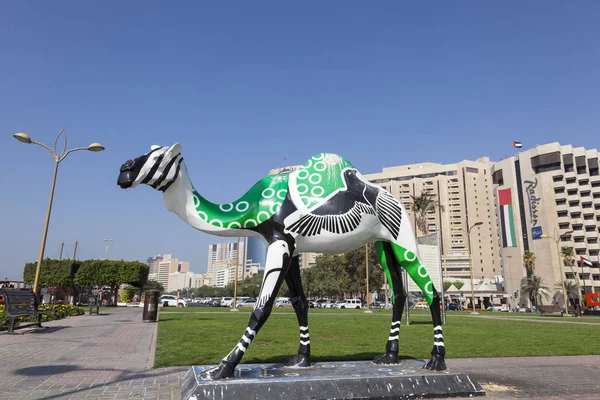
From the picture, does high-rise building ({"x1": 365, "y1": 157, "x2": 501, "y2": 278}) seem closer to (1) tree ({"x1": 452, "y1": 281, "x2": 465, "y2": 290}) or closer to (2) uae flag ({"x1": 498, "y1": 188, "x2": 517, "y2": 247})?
(1) tree ({"x1": 452, "y1": 281, "x2": 465, "y2": 290})

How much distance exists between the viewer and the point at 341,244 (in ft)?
18.6

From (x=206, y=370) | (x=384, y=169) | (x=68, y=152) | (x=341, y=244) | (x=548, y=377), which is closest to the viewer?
(x=206, y=370)

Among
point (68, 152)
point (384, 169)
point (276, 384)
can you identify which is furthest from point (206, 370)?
point (384, 169)

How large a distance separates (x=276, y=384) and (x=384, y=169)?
124629mm

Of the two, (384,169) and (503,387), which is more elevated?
(384,169)

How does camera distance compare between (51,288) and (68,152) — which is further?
(51,288)

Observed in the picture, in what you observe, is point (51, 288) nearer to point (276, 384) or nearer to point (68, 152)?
point (68, 152)

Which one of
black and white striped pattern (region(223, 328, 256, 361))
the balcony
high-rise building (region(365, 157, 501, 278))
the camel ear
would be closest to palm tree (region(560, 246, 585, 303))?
the balcony

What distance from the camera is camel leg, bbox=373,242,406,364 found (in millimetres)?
6207

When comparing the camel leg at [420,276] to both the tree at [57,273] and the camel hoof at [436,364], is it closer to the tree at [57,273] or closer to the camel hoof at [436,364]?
the camel hoof at [436,364]

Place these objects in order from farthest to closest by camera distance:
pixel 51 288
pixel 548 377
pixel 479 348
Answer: pixel 51 288, pixel 479 348, pixel 548 377

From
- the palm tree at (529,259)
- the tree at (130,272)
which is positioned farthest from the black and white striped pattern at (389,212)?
the palm tree at (529,259)

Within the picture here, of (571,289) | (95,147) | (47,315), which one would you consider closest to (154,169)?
(95,147)

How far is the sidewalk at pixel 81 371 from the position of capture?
5.12 m
